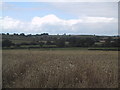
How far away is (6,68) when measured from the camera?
6.91 meters

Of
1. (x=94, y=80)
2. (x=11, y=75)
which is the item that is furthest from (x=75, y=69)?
(x=11, y=75)

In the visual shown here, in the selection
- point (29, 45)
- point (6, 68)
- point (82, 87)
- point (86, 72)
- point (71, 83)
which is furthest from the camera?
point (29, 45)

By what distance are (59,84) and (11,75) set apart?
66.2 inches

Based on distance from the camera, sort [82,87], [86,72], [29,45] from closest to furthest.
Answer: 1. [82,87]
2. [86,72]
3. [29,45]

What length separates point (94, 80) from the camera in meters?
5.89

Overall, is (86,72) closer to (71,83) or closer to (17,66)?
(71,83)

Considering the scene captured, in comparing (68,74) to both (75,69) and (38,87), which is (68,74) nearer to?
(75,69)

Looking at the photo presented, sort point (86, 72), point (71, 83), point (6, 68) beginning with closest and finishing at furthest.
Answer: point (71, 83) → point (86, 72) → point (6, 68)

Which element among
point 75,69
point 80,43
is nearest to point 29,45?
point 80,43

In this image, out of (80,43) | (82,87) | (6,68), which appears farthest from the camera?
(80,43)

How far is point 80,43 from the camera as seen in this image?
2036 centimetres

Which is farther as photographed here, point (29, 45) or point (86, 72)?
point (29, 45)

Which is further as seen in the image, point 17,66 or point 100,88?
point 17,66

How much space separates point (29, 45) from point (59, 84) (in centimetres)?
1225
